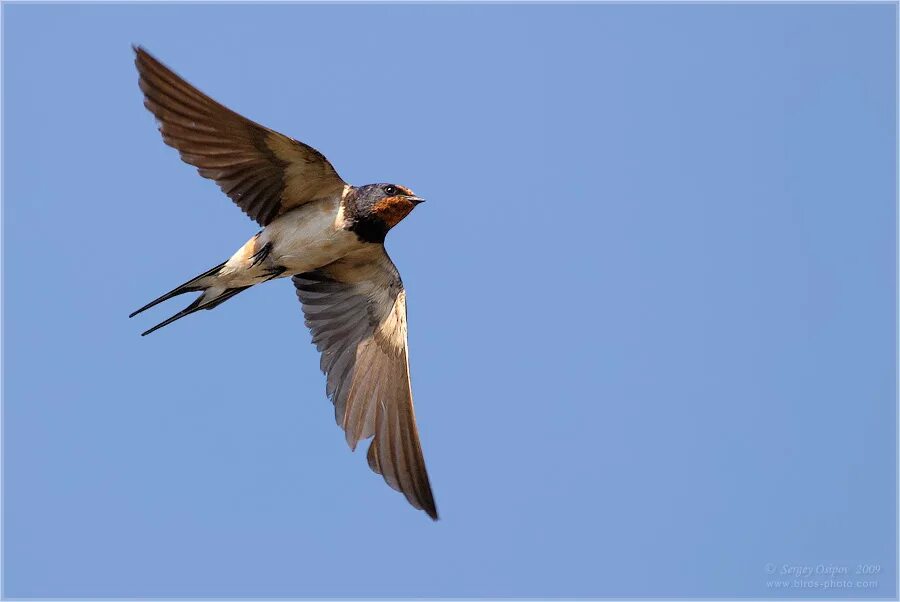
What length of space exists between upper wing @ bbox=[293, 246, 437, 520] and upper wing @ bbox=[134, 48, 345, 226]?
1.67 feet

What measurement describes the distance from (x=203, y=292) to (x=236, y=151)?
2.69 feet

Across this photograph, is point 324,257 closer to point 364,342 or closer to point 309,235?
point 309,235

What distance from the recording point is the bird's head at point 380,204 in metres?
6.68

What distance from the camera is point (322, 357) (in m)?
7.25

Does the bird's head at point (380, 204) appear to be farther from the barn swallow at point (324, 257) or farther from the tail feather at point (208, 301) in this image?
the tail feather at point (208, 301)

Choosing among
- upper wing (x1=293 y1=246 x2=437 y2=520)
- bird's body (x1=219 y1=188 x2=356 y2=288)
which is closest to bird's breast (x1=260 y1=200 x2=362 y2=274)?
bird's body (x1=219 y1=188 x2=356 y2=288)

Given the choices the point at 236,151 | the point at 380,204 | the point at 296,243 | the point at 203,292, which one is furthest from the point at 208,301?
the point at 380,204

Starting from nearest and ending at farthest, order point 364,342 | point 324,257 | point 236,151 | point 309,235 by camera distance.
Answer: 1. point 236,151
2. point 309,235
3. point 324,257
4. point 364,342

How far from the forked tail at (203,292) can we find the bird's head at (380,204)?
76 centimetres

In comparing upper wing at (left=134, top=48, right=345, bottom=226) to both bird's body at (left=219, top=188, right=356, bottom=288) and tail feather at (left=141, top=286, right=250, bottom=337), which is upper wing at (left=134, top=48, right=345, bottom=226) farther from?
tail feather at (left=141, top=286, right=250, bottom=337)

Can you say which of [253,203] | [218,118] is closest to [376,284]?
[253,203]

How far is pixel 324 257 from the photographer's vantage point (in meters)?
6.89

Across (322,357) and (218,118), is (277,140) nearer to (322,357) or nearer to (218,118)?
(218,118)

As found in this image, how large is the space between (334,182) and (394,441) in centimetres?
138
